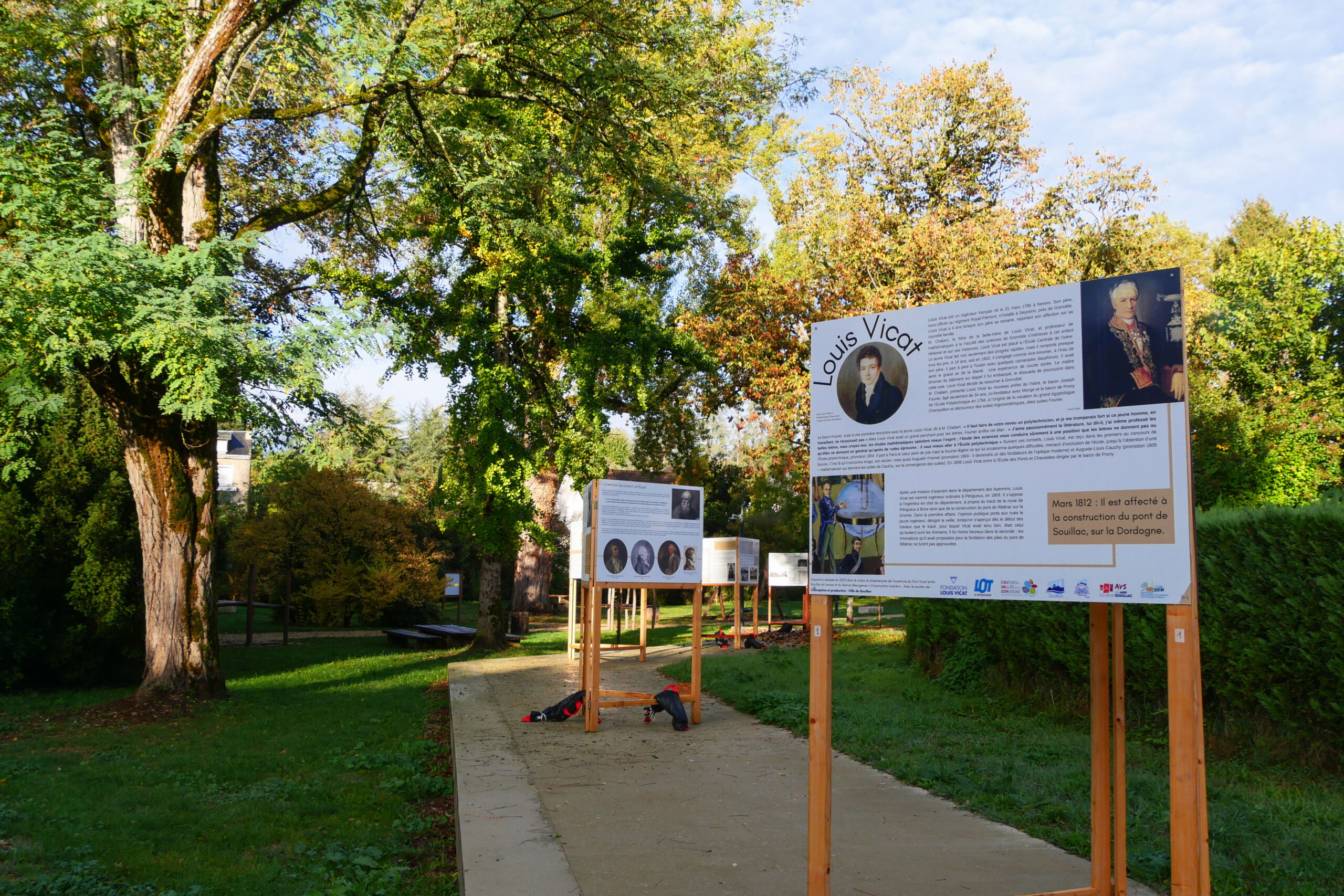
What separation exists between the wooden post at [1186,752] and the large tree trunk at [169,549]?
37.5ft

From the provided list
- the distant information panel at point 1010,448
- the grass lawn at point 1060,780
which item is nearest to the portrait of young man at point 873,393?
the distant information panel at point 1010,448

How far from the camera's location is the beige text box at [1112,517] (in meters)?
3.12

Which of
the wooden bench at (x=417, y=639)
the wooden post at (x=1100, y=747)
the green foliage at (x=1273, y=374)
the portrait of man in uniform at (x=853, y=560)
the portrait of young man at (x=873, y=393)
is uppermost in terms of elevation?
the green foliage at (x=1273, y=374)

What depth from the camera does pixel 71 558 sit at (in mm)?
13016

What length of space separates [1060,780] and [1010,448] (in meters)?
3.78

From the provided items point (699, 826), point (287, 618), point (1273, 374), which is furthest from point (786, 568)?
point (699, 826)

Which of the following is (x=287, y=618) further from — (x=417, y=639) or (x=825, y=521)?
(x=825, y=521)

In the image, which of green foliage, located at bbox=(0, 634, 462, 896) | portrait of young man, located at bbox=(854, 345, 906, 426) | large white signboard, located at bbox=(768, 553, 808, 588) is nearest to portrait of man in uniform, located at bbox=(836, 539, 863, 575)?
portrait of young man, located at bbox=(854, 345, 906, 426)

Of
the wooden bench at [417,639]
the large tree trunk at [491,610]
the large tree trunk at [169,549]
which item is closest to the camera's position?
the large tree trunk at [169,549]

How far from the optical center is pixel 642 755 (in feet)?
25.3

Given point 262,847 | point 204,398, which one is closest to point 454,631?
point 204,398

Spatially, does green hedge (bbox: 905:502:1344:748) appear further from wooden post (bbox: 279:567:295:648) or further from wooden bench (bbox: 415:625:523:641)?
wooden post (bbox: 279:567:295:648)

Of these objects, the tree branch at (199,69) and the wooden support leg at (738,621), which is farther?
the wooden support leg at (738,621)

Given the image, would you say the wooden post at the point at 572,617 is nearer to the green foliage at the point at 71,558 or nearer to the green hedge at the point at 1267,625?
the green foliage at the point at 71,558
